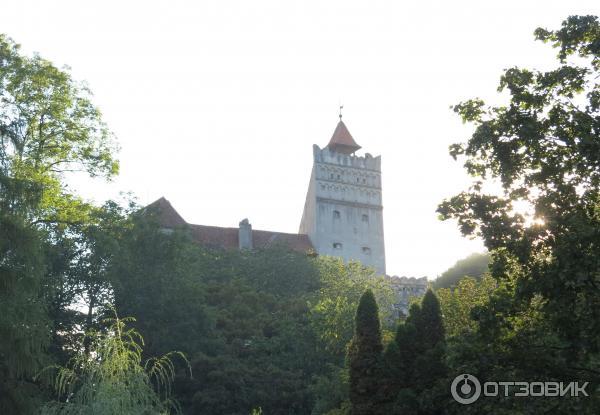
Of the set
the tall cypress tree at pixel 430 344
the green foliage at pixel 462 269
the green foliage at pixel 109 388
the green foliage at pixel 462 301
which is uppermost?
the green foliage at pixel 462 269

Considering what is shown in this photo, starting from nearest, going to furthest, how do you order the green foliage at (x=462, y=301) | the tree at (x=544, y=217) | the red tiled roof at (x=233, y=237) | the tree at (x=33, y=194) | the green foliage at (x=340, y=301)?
1. the tree at (x=544, y=217)
2. the tree at (x=33, y=194)
3. the green foliage at (x=462, y=301)
4. the green foliage at (x=340, y=301)
5. the red tiled roof at (x=233, y=237)

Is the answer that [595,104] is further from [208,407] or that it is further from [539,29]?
[208,407]

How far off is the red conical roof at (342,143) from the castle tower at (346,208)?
37.1 inches

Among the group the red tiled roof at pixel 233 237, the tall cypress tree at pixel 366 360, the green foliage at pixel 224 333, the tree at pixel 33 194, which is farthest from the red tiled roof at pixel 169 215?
the tall cypress tree at pixel 366 360

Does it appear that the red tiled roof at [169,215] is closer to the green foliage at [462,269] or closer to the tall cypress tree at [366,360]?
the green foliage at [462,269]

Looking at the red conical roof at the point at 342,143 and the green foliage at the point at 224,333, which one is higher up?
the red conical roof at the point at 342,143

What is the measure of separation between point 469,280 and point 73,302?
16.2 metres

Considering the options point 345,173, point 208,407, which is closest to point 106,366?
point 208,407

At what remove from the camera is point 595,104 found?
1458 cm

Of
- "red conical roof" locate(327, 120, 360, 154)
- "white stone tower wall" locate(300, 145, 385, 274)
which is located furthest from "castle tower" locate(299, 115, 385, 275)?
"red conical roof" locate(327, 120, 360, 154)

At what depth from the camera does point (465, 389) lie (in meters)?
15.6

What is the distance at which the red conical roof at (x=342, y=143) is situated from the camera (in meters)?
75.1

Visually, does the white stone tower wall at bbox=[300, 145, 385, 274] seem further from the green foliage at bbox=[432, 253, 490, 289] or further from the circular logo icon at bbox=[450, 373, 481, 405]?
the circular logo icon at bbox=[450, 373, 481, 405]

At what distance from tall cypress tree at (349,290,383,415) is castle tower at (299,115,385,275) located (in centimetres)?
4268
